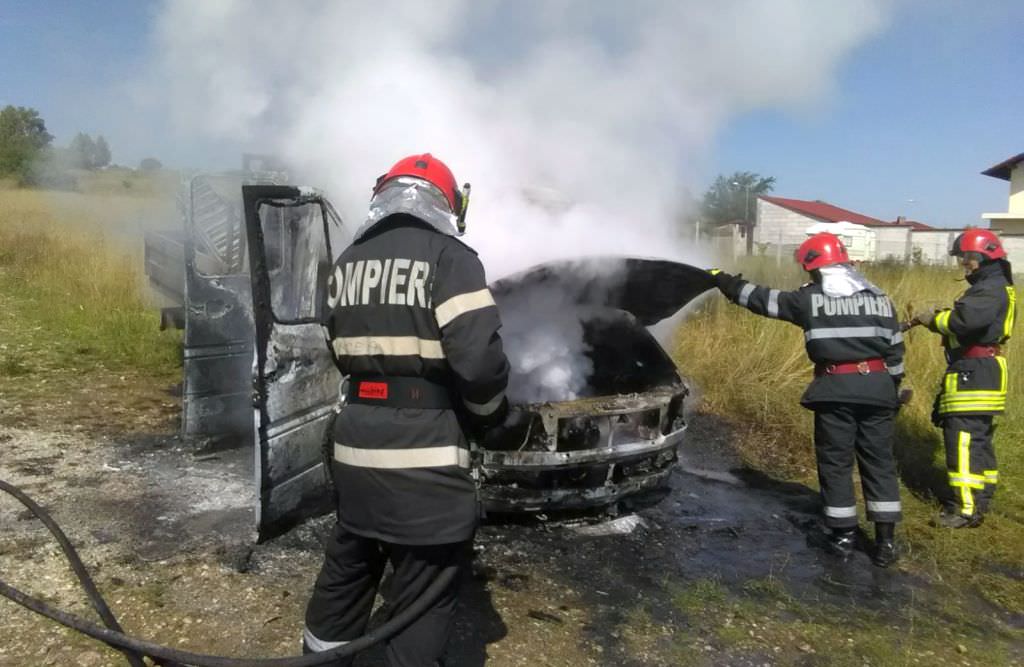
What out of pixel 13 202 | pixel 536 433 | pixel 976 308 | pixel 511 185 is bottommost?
pixel 536 433

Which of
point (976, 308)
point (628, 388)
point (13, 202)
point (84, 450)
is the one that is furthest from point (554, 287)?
point (13, 202)

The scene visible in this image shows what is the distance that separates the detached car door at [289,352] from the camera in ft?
11.6

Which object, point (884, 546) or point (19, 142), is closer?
point (884, 546)

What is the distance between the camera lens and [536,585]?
12.2ft

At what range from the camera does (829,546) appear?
14.8 feet

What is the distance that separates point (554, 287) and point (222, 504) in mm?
2349

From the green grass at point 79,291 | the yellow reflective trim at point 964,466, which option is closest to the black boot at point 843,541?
the yellow reflective trim at point 964,466

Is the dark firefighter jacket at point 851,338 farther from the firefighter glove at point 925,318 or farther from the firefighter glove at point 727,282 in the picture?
the firefighter glove at point 925,318

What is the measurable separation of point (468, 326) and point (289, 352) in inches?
63.4

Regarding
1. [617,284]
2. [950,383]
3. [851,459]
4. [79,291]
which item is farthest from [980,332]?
[79,291]

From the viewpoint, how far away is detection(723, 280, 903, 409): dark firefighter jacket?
4.36 meters

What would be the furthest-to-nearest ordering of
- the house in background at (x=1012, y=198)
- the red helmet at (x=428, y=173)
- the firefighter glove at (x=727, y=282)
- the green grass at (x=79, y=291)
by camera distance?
the house in background at (x=1012, y=198)
the green grass at (x=79, y=291)
the firefighter glove at (x=727, y=282)
the red helmet at (x=428, y=173)

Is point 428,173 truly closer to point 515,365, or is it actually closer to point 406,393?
point 406,393

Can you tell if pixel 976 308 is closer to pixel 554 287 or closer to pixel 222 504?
pixel 554 287
